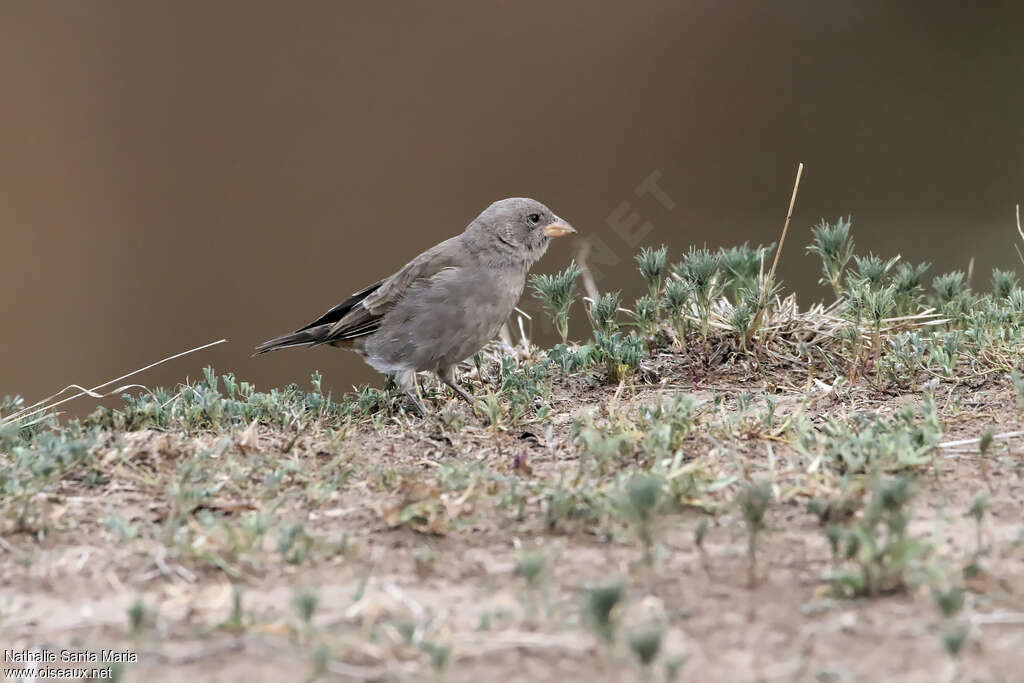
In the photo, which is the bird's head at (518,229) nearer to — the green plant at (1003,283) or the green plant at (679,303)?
the green plant at (679,303)

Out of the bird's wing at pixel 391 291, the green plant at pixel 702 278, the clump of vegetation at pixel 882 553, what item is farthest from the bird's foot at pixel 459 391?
the clump of vegetation at pixel 882 553

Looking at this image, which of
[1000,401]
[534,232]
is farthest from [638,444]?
[534,232]

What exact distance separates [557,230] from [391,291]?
2.58 feet

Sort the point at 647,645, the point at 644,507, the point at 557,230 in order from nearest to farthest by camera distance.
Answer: the point at 647,645 < the point at 644,507 < the point at 557,230

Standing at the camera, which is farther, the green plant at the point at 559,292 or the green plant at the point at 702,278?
the green plant at the point at 559,292

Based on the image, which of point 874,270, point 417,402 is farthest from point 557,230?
point 874,270

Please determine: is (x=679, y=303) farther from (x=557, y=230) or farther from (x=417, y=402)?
(x=417, y=402)

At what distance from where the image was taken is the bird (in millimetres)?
4613

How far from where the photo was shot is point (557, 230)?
16.5ft

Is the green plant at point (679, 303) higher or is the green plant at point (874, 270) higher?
the green plant at point (874, 270)

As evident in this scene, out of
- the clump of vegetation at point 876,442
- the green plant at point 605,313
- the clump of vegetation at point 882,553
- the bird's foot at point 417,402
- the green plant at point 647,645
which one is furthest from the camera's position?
the green plant at point 605,313

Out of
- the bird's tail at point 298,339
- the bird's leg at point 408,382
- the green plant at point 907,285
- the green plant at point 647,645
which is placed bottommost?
the green plant at point 647,645

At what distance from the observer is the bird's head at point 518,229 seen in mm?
4891

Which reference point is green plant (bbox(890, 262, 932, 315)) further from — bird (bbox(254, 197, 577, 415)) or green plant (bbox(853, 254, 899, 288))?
bird (bbox(254, 197, 577, 415))
